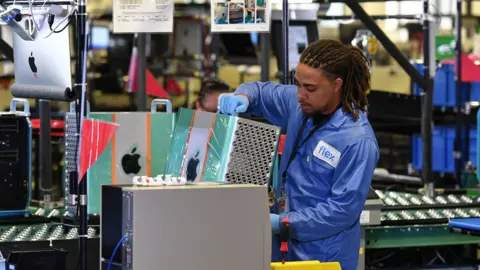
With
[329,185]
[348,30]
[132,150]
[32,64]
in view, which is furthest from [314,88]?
[348,30]

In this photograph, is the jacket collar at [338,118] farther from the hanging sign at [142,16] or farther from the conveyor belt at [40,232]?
the conveyor belt at [40,232]

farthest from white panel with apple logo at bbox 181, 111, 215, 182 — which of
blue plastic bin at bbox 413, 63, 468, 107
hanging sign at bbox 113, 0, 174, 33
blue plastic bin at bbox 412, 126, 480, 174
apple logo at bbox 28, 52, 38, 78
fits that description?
blue plastic bin at bbox 413, 63, 468, 107

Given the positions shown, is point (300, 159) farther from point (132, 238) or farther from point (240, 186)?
point (132, 238)

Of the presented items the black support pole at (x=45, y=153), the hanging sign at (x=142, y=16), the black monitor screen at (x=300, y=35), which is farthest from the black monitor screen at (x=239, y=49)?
the hanging sign at (x=142, y=16)

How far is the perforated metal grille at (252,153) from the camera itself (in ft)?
13.4

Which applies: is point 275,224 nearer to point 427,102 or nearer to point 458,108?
point 427,102

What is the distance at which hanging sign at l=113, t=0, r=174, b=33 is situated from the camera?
5188mm

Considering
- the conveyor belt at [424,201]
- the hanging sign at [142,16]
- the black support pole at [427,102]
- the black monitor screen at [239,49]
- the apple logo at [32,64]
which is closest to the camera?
the apple logo at [32,64]

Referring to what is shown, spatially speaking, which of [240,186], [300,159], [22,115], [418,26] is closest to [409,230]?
[300,159]

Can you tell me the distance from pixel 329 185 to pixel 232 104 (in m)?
0.53

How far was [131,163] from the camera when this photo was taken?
5.42m

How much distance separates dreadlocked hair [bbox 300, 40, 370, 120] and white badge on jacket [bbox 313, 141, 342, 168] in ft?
0.55

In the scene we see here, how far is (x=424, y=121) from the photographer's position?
727cm

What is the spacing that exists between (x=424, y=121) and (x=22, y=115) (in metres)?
2.97
